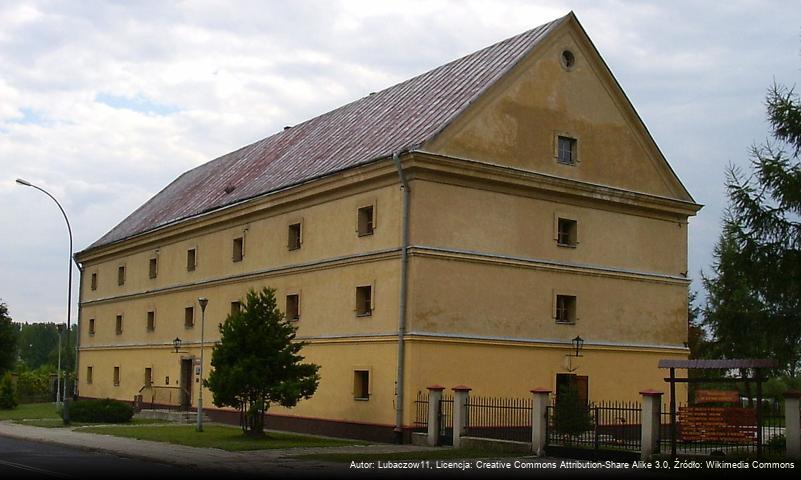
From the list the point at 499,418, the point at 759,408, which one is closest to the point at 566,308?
the point at 499,418

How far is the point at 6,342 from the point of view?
216 feet

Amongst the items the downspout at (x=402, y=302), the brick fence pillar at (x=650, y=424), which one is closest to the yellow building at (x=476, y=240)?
the downspout at (x=402, y=302)

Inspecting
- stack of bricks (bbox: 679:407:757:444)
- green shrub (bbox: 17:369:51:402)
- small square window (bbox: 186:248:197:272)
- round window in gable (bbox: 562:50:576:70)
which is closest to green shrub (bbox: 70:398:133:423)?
small square window (bbox: 186:248:197:272)

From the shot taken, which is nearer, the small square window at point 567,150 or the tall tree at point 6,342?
the small square window at point 567,150

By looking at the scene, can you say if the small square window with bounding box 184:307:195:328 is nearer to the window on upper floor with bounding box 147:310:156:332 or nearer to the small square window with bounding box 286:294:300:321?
the window on upper floor with bounding box 147:310:156:332

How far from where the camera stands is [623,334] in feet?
117

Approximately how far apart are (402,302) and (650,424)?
31.1 feet

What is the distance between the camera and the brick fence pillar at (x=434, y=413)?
2925 cm

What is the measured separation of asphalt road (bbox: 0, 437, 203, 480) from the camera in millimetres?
20219

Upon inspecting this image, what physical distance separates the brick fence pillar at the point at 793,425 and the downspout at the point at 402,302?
12.0m

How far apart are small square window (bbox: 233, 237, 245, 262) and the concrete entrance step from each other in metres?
6.70

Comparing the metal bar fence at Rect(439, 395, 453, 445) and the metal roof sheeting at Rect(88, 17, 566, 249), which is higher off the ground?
the metal roof sheeting at Rect(88, 17, 566, 249)

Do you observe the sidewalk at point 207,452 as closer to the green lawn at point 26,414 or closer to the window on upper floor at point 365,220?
the window on upper floor at point 365,220

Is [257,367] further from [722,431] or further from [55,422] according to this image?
[55,422]
